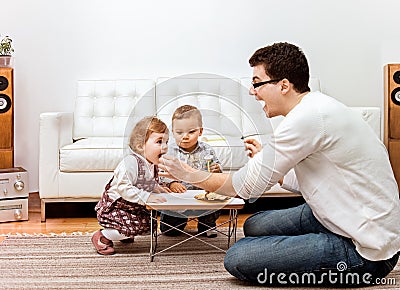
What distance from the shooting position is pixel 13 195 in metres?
3.59

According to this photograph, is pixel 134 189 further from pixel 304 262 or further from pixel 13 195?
pixel 13 195

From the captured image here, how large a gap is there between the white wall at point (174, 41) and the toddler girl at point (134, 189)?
182 cm

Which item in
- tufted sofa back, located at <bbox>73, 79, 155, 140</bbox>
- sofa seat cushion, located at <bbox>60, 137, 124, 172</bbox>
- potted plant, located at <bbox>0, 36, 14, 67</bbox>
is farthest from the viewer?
tufted sofa back, located at <bbox>73, 79, 155, 140</bbox>

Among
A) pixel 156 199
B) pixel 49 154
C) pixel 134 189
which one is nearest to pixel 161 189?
pixel 156 199

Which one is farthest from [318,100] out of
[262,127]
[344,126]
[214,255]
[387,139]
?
[387,139]

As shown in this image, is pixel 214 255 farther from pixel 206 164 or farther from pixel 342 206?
pixel 342 206

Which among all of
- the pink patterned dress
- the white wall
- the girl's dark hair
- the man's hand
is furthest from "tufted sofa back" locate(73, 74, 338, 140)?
the man's hand

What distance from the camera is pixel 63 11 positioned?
441 cm

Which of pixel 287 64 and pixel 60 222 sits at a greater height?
pixel 287 64

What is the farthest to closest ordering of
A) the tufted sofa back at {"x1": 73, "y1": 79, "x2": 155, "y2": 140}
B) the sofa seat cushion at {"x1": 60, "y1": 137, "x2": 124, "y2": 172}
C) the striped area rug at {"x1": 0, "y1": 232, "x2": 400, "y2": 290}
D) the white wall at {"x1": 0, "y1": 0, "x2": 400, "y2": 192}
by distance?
1. the white wall at {"x1": 0, "y1": 0, "x2": 400, "y2": 192}
2. the tufted sofa back at {"x1": 73, "y1": 79, "x2": 155, "y2": 140}
3. the sofa seat cushion at {"x1": 60, "y1": 137, "x2": 124, "y2": 172}
4. the striped area rug at {"x1": 0, "y1": 232, "x2": 400, "y2": 290}

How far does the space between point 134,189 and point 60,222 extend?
3.58ft

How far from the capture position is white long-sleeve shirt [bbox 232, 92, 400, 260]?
83.0 inches

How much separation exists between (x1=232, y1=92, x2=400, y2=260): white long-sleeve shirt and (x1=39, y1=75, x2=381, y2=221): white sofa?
0.44 meters

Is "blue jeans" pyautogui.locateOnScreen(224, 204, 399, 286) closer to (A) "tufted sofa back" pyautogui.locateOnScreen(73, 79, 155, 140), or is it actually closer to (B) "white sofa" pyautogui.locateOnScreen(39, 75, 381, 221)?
(B) "white sofa" pyautogui.locateOnScreen(39, 75, 381, 221)
